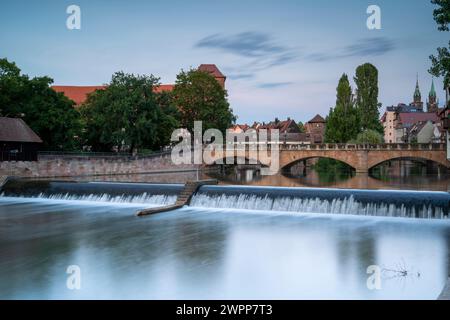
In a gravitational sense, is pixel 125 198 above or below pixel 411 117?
below

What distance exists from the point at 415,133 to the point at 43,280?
109631 mm

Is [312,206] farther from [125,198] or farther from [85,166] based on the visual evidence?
[85,166]

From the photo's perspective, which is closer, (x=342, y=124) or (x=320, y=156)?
(x=320, y=156)

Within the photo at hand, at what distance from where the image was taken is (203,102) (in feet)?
246

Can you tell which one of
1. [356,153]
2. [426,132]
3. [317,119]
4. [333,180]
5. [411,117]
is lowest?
[333,180]

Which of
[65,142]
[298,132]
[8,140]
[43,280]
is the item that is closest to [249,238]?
[43,280]

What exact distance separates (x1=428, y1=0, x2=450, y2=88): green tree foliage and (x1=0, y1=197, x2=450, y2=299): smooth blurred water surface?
719 centimetres

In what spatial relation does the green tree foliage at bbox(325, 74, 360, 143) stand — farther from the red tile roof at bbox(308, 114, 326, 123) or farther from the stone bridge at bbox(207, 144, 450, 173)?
the red tile roof at bbox(308, 114, 326, 123)

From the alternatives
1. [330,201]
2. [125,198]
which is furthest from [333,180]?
[125,198]

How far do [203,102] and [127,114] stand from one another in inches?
747

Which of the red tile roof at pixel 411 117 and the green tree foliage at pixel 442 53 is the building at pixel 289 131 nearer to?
the red tile roof at pixel 411 117

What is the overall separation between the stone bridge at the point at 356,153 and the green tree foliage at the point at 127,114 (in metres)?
14.4

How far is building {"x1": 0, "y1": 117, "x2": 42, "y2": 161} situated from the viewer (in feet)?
152
